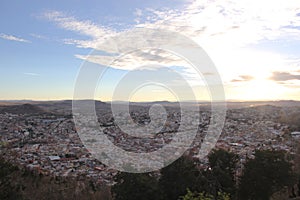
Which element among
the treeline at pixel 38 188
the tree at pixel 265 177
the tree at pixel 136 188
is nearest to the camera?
the treeline at pixel 38 188

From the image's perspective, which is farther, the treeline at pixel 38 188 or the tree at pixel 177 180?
the tree at pixel 177 180

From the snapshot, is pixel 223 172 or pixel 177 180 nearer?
pixel 177 180

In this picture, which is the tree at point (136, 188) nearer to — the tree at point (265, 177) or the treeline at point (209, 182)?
the treeline at point (209, 182)

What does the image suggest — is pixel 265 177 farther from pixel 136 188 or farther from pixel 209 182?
pixel 136 188

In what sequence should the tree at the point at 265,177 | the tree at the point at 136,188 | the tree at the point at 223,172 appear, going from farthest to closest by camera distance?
the tree at the point at 223,172, the tree at the point at 265,177, the tree at the point at 136,188

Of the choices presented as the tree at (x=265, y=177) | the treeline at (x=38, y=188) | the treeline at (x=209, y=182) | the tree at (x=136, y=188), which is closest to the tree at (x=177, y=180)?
the treeline at (x=209, y=182)

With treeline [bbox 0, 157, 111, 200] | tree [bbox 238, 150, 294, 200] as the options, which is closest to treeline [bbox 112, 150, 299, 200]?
tree [bbox 238, 150, 294, 200]

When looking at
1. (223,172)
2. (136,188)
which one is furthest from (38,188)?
(223,172)
